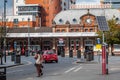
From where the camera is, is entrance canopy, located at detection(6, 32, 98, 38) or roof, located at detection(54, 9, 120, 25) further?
roof, located at detection(54, 9, 120, 25)

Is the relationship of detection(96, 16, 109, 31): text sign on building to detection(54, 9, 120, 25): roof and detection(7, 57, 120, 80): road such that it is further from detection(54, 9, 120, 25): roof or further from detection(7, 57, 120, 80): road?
detection(54, 9, 120, 25): roof

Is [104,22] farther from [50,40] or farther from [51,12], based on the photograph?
[51,12]

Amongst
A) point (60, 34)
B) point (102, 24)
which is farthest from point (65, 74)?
point (60, 34)

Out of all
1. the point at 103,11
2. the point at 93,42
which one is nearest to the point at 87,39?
the point at 93,42

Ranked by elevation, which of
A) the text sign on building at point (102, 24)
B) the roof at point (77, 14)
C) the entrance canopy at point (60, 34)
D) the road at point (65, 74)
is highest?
the roof at point (77, 14)

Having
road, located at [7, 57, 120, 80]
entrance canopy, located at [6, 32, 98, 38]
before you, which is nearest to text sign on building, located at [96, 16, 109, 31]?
road, located at [7, 57, 120, 80]

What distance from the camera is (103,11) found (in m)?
115

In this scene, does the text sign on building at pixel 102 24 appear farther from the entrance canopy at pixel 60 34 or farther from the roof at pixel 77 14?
the roof at pixel 77 14

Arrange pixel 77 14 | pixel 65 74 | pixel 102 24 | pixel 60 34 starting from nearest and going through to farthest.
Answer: pixel 65 74 < pixel 102 24 < pixel 60 34 < pixel 77 14

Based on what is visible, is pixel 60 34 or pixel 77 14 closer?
pixel 60 34

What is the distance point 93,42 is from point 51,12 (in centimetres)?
5648

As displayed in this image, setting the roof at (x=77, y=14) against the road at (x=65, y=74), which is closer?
the road at (x=65, y=74)

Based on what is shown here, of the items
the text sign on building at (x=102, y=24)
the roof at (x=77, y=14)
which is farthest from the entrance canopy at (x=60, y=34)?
the text sign on building at (x=102, y=24)

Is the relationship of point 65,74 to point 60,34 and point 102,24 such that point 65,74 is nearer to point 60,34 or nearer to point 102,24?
point 102,24
